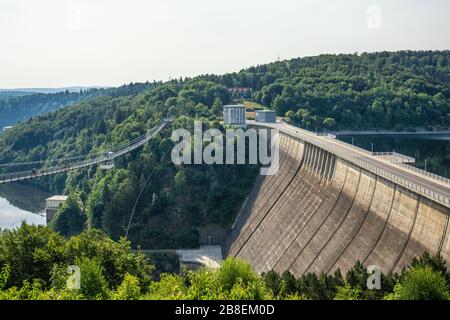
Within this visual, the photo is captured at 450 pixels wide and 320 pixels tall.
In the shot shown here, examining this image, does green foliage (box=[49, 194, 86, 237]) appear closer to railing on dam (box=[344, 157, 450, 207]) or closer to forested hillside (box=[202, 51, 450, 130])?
railing on dam (box=[344, 157, 450, 207])

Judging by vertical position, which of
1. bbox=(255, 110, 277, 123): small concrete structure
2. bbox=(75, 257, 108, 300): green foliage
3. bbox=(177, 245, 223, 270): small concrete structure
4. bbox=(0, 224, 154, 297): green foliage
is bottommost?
bbox=(177, 245, 223, 270): small concrete structure

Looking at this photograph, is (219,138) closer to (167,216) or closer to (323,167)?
(167,216)

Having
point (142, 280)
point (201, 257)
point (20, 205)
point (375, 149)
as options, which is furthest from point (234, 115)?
point (142, 280)

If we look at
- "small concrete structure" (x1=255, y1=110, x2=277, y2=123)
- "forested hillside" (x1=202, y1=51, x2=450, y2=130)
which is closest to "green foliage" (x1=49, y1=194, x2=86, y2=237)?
"small concrete structure" (x1=255, y1=110, x2=277, y2=123)

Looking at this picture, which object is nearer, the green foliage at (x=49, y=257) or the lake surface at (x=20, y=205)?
the green foliage at (x=49, y=257)

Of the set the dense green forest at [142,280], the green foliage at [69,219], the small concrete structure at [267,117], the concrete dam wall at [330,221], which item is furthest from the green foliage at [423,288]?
the small concrete structure at [267,117]

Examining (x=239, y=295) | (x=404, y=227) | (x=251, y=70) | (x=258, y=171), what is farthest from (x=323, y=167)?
(x=251, y=70)

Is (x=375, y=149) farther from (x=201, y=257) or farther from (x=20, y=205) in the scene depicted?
(x=20, y=205)

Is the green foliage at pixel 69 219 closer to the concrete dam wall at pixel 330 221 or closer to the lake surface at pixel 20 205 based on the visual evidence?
the lake surface at pixel 20 205
